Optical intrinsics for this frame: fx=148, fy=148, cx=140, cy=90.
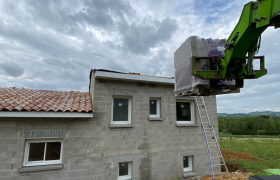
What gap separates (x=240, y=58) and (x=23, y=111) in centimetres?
625

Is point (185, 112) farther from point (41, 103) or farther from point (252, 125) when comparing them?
point (252, 125)

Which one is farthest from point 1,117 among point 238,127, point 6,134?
point 238,127

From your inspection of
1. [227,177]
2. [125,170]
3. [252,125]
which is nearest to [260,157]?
[227,177]

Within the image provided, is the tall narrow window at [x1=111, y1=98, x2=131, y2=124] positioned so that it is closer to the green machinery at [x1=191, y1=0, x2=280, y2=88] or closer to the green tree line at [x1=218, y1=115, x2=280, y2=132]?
the green machinery at [x1=191, y1=0, x2=280, y2=88]

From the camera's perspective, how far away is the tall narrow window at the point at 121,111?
6.28 metres

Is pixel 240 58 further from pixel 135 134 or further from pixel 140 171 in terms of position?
pixel 140 171

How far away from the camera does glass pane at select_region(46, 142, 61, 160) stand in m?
5.29

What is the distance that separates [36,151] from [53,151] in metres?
0.54

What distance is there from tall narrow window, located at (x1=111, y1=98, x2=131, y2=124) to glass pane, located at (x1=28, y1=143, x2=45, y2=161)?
2661mm

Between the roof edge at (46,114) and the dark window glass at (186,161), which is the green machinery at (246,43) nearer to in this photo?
the roof edge at (46,114)

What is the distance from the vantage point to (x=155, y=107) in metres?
7.05

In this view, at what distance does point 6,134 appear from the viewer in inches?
191

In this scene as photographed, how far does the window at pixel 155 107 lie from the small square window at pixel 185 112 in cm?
107

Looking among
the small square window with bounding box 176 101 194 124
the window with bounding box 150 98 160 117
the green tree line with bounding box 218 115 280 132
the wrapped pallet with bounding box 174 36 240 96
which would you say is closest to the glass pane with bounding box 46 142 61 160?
the window with bounding box 150 98 160 117
